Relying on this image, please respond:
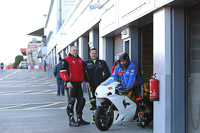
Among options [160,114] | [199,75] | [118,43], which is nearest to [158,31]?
[199,75]

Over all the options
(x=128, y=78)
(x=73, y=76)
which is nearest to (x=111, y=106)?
(x=128, y=78)

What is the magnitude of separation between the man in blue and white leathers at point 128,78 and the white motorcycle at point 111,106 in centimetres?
13

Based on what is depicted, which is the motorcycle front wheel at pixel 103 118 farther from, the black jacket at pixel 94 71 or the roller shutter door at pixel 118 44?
the roller shutter door at pixel 118 44

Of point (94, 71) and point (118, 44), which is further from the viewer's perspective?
point (118, 44)

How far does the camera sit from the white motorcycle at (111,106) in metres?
6.55

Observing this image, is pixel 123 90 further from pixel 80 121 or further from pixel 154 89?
pixel 80 121

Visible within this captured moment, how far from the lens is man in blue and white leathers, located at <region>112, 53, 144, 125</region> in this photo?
6.82 metres

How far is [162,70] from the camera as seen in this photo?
5.79 metres

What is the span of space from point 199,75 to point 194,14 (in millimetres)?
1073

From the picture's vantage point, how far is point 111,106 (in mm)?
6840

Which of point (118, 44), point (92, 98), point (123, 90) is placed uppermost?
point (118, 44)

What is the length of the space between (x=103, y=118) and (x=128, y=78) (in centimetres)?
107

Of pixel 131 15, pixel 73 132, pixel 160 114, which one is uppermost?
pixel 131 15

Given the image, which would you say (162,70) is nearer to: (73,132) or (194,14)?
(194,14)
